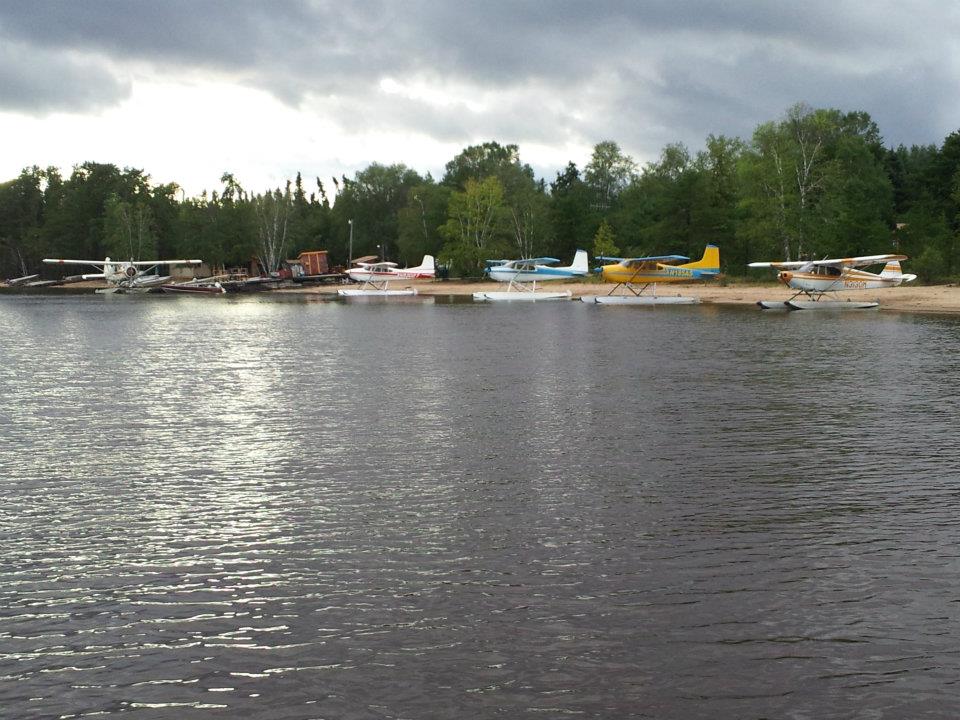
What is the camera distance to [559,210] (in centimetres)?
10894

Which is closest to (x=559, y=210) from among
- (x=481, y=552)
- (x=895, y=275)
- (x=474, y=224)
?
(x=474, y=224)

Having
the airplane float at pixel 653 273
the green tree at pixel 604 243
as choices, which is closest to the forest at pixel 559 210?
the green tree at pixel 604 243

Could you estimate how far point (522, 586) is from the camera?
7625 millimetres

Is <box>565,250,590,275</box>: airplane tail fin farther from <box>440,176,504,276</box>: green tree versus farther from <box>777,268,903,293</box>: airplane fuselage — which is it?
<box>440,176,504,276</box>: green tree

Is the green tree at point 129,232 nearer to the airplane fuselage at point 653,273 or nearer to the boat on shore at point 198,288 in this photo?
the boat on shore at point 198,288

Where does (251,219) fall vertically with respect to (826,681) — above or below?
above

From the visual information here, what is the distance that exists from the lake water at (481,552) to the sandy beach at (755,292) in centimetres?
3970

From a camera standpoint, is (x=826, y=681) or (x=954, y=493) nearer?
(x=826, y=681)

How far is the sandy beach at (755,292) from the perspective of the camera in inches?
2188

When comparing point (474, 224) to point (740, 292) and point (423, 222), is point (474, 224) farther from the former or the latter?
point (740, 292)

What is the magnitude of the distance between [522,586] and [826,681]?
8.44 feet

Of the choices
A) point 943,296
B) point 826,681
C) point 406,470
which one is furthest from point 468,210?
point 826,681

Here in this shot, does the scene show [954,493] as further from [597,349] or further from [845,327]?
[845,327]

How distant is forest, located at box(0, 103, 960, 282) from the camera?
239 ft
